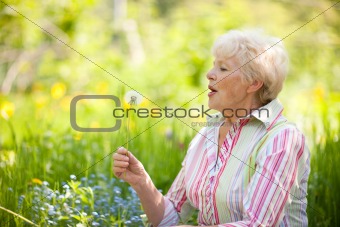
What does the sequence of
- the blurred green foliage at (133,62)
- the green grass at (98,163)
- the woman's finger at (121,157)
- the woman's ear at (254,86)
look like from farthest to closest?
the blurred green foliage at (133,62), the green grass at (98,163), the woman's ear at (254,86), the woman's finger at (121,157)

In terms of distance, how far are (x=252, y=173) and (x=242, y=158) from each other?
7cm

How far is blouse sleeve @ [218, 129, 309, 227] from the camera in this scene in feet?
5.44

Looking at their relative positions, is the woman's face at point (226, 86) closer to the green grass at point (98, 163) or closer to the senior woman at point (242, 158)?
the senior woman at point (242, 158)

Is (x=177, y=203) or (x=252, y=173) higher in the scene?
(x=252, y=173)

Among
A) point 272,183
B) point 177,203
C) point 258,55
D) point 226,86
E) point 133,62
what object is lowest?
point 177,203

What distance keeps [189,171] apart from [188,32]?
3.89 m

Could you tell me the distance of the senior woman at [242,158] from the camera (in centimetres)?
168

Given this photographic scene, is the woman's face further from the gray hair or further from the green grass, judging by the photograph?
the green grass

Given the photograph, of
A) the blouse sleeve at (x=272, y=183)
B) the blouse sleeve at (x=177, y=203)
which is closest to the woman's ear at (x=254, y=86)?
the blouse sleeve at (x=272, y=183)

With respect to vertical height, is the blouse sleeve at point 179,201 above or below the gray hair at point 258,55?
below

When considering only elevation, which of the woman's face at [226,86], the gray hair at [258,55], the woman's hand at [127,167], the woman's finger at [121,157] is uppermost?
the gray hair at [258,55]

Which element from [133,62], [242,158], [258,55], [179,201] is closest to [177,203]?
[179,201]

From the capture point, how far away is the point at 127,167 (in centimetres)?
190

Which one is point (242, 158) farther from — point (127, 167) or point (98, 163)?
point (98, 163)
